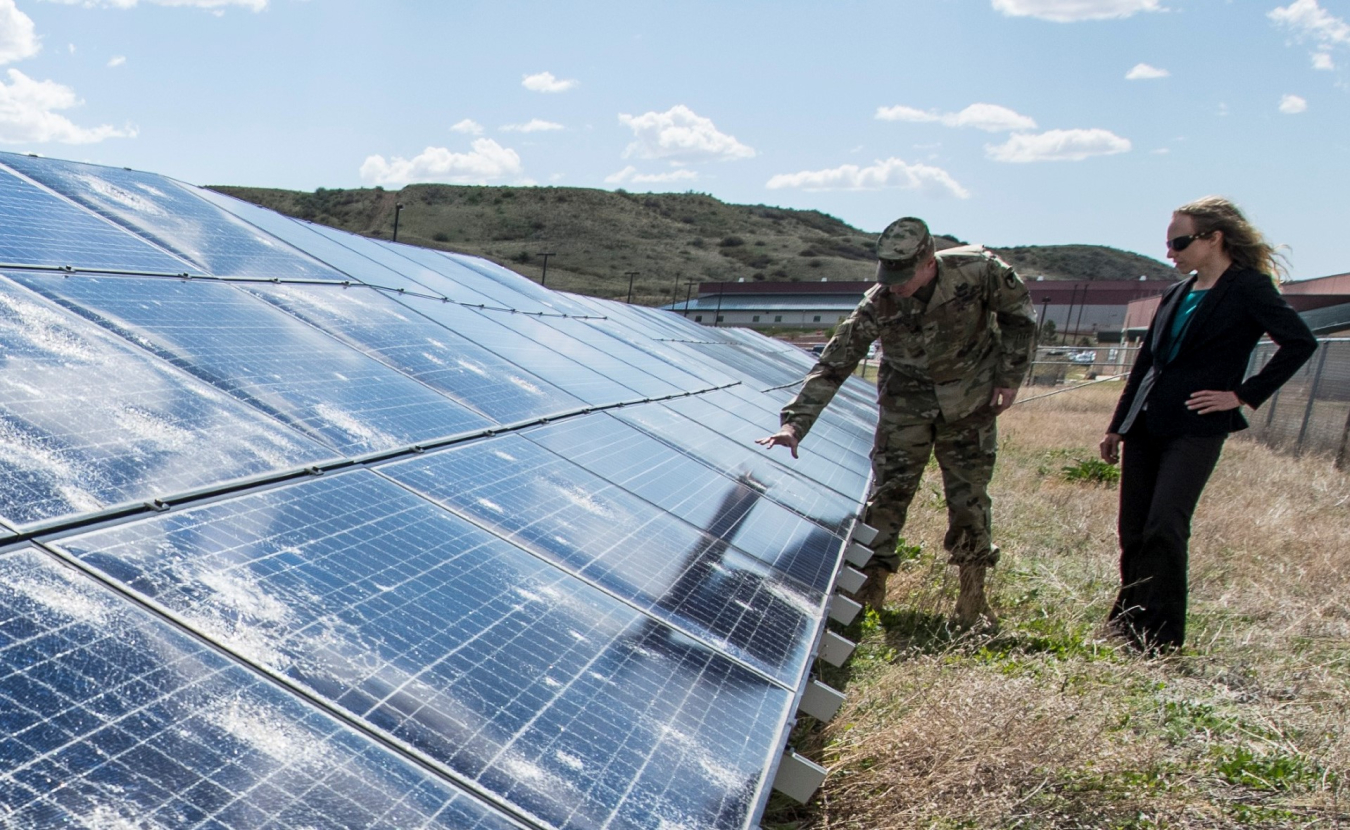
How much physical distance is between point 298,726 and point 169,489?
0.89 meters

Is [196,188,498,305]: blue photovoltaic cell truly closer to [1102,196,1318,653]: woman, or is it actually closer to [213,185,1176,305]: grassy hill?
[1102,196,1318,653]: woman

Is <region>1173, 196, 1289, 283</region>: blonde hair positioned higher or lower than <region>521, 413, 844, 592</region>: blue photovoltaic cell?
higher

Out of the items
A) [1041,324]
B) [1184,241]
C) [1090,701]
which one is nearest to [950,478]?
[1184,241]

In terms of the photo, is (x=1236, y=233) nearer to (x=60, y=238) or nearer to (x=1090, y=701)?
(x=1090, y=701)

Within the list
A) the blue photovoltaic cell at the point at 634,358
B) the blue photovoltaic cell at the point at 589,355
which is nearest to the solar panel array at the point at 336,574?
the blue photovoltaic cell at the point at 589,355

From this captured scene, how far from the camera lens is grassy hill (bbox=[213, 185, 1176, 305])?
91.2 meters

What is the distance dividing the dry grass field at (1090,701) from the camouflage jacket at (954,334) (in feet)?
4.00

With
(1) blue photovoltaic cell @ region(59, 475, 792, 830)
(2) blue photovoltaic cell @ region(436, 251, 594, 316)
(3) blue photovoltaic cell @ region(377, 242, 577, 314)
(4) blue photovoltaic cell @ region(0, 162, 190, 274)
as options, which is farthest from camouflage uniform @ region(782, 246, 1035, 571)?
(2) blue photovoltaic cell @ region(436, 251, 594, 316)

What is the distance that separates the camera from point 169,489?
239 cm

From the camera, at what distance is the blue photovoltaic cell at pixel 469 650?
1962mm

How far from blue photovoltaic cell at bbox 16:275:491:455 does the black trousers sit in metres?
3.32

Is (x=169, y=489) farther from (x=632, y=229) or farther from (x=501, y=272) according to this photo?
(x=632, y=229)

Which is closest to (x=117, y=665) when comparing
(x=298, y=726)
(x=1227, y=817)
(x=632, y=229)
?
(x=298, y=726)

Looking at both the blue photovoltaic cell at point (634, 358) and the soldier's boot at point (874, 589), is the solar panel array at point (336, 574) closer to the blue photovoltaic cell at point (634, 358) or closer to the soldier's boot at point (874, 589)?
the soldier's boot at point (874, 589)
